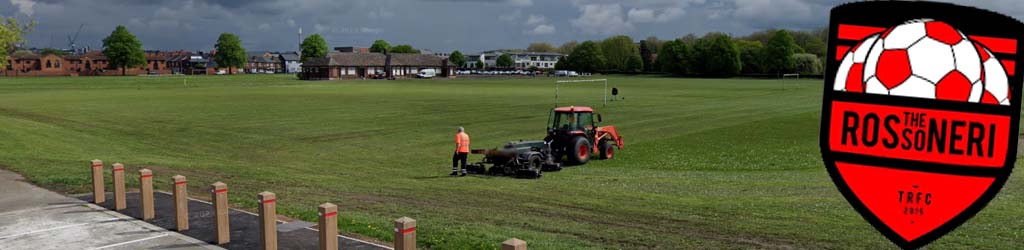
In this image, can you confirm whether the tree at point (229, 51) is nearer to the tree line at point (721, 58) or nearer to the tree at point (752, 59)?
the tree line at point (721, 58)

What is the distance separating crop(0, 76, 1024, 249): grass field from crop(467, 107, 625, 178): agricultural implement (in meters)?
0.53

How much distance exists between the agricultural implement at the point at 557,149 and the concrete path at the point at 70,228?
33.3 feet

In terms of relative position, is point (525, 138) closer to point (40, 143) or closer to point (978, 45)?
→ point (40, 143)

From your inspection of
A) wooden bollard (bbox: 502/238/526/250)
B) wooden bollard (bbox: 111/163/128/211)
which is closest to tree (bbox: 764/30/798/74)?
wooden bollard (bbox: 111/163/128/211)

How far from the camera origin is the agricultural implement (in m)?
20.9

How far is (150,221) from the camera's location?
12516 mm

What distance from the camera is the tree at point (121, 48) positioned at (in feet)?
522

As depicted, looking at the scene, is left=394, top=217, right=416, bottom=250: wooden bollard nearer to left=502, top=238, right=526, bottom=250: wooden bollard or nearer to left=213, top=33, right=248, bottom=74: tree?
left=502, top=238, right=526, bottom=250: wooden bollard

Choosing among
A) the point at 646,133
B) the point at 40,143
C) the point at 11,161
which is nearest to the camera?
the point at 11,161

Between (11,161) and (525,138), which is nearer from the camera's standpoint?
(11,161)

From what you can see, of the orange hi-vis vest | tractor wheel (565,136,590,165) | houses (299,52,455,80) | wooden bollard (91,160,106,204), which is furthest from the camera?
houses (299,52,455,80)

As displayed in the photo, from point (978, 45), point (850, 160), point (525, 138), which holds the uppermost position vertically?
point (978, 45)

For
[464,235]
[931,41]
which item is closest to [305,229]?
[464,235]

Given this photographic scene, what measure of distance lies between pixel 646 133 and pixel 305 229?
83.1 feet
